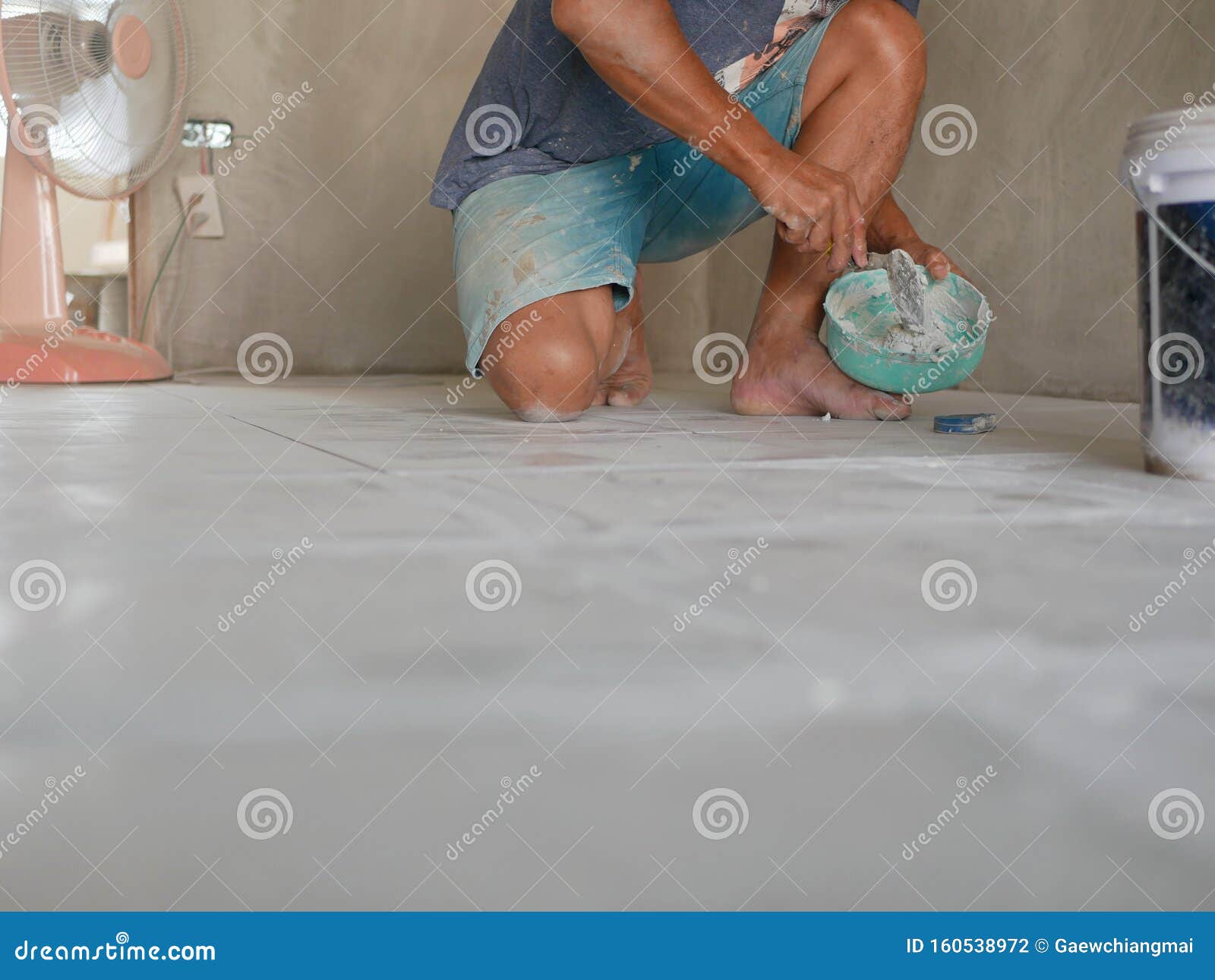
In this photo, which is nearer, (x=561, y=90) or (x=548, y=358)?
(x=548, y=358)

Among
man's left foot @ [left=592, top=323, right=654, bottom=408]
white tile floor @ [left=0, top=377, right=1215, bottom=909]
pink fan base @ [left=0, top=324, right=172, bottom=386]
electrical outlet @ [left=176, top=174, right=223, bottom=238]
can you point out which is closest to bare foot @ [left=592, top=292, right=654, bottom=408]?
man's left foot @ [left=592, top=323, right=654, bottom=408]

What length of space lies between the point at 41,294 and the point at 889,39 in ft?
6.50

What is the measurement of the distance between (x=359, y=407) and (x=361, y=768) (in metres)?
1.49

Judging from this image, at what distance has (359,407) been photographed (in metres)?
1.88

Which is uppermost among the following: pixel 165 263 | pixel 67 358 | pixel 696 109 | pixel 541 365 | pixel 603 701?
pixel 696 109

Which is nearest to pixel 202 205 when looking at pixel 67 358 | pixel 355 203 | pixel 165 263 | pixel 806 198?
pixel 165 263

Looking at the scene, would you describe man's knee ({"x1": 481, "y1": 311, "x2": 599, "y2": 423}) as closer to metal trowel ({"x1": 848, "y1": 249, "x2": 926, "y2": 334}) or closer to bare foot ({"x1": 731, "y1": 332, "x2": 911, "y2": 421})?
bare foot ({"x1": 731, "y1": 332, "x2": 911, "y2": 421})

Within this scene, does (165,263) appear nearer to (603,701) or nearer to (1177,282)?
(1177,282)

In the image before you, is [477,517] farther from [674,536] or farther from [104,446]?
[104,446]

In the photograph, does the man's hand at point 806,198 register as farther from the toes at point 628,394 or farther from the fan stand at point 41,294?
the fan stand at point 41,294

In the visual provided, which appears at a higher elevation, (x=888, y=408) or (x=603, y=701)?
(x=603, y=701)

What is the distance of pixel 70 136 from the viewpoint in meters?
2.35

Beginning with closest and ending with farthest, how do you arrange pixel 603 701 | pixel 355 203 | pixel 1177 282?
pixel 603 701 → pixel 1177 282 → pixel 355 203

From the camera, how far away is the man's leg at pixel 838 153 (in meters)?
1.64
